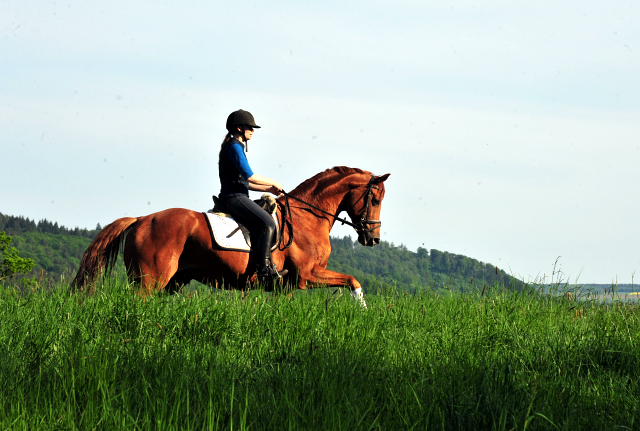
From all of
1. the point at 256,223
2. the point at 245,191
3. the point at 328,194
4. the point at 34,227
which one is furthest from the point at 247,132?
the point at 34,227

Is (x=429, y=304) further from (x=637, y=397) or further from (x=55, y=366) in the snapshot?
(x=55, y=366)

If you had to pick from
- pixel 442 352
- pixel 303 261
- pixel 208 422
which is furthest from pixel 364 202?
pixel 208 422

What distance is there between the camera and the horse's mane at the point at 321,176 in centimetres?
1004

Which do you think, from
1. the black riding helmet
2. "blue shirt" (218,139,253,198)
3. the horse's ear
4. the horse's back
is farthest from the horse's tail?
the horse's ear

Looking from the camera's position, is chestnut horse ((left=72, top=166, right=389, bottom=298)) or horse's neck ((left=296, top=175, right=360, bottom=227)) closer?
chestnut horse ((left=72, top=166, right=389, bottom=298))

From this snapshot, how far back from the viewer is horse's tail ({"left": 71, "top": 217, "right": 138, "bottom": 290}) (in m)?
7.83

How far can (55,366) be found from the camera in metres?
4.36

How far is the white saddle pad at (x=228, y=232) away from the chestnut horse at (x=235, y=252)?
3.2 inches

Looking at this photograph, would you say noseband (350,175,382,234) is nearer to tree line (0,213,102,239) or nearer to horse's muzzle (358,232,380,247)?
horse's muzzle (358,232,380,247)

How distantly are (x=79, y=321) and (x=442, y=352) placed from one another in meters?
3.26

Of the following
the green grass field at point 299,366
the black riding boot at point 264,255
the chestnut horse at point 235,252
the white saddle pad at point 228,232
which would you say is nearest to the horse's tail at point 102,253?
the chestnut horse at point 235,252

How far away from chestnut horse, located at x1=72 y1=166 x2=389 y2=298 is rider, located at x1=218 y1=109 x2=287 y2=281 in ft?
0.89

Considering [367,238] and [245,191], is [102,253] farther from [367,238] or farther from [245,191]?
[367,238]

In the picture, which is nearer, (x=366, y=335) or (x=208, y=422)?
(x=208, y=422)
